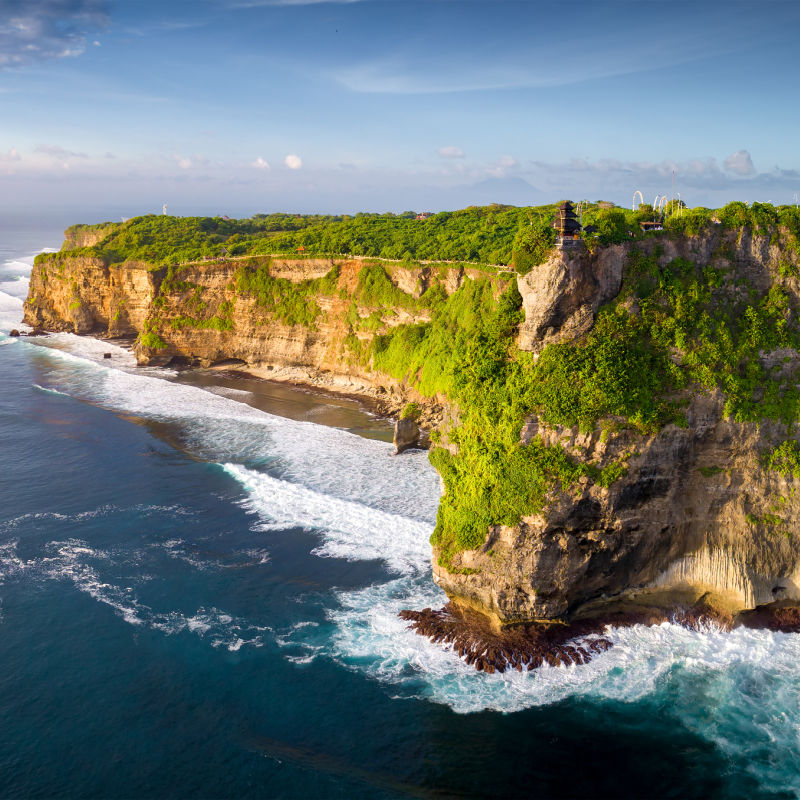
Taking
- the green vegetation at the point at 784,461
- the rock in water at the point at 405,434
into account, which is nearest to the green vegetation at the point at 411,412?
the rock in water at the point at 405,434

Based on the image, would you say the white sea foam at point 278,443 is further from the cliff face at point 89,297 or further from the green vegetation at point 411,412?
the cliff face at point 89,297

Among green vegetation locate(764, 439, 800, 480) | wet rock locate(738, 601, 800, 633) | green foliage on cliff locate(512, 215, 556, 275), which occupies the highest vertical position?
green foliage on cliff locate(512, 215, 556, 275)

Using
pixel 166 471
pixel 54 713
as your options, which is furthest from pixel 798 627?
pixel 166 471

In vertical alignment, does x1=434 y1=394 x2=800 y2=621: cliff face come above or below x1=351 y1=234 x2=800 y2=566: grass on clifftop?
below

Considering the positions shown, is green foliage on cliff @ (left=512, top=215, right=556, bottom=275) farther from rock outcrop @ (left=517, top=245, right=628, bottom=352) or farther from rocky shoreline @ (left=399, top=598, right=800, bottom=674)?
rocky shoreline @ (left=399, top=598, right=800, bottom=674)

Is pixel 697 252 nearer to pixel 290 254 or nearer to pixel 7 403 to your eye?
pixel 290 254

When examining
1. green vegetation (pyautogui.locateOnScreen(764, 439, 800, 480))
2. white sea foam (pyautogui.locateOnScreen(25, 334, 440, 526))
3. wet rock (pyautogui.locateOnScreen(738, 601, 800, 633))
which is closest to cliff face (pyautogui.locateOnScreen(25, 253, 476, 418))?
white sea foam (pyautogui.locateOnScreen(25, 334, 440, 526))
